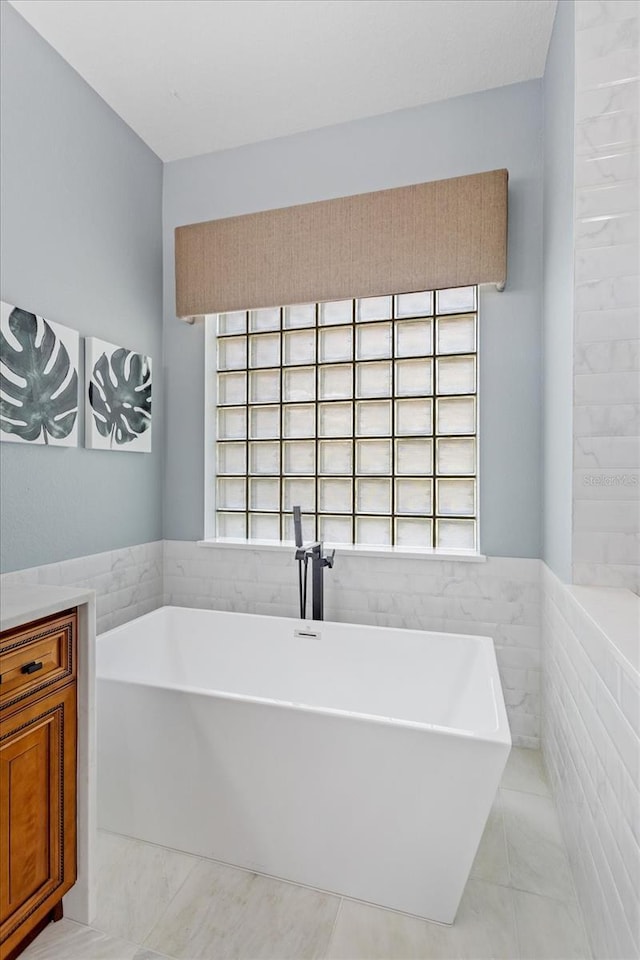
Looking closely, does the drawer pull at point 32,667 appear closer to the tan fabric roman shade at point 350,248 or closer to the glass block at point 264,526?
the glass block at point 264,526

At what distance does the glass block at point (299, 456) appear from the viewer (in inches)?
110

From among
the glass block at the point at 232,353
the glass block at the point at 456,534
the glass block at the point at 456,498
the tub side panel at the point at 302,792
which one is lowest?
the tub side panel at the point at 302,792

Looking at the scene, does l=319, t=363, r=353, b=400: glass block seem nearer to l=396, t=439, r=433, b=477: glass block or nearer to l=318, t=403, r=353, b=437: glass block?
l=318, t=403, r=353, b=437: glass block

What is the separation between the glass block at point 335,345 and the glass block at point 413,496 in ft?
2.46

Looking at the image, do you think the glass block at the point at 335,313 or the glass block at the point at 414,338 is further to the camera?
the glass block at the point at 335,313

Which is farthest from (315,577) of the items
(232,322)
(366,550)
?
(232,322)

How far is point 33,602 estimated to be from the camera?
4.40 feet

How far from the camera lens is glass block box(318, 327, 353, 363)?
8.95 ft

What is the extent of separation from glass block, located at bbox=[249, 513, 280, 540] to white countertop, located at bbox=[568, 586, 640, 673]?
1599mm

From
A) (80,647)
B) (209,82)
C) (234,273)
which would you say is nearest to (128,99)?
(209,82)

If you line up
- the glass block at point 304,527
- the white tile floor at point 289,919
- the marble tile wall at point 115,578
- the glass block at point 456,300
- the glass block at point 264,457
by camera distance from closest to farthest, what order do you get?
1. the white tile floor at point 289,919
2. the marble tile wall at point 115,578
3. the glass block at point 456,300
4. the glass block at point 304,527
5. the glass block at point 264,457

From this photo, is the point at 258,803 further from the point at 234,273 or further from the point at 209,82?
the point at 209,82

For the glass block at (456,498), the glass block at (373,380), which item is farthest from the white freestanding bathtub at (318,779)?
the glass block at (373,380)

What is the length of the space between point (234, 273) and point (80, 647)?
1991mm
